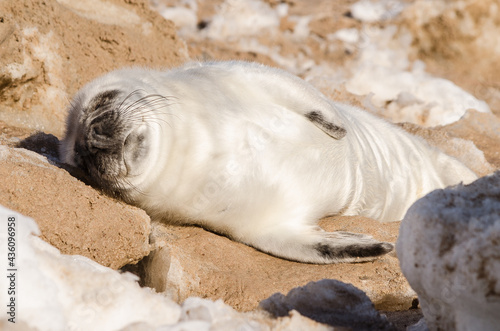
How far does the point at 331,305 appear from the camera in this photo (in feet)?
7.14

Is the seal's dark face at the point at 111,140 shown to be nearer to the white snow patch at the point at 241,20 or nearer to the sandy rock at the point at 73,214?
the sandy rock at the point at 73,214

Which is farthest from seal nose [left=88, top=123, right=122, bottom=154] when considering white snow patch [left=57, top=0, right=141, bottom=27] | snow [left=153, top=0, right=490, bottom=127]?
snow [left=153, top=0, right=490, bottom=127]

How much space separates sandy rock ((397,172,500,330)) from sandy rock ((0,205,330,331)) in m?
0.36

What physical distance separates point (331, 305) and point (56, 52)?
3164mm

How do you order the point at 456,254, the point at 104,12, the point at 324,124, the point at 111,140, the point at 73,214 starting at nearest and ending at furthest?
the point at 456,254
the point at 73,214
the point at 111,140
the point at 324,124
the point at 104,12

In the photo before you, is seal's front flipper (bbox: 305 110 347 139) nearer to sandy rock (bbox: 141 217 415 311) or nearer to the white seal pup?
the white seal pup

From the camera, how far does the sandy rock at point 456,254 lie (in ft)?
5.35

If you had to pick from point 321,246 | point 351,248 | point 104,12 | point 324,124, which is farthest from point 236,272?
point 104,12

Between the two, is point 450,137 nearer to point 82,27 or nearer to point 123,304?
point 82,27

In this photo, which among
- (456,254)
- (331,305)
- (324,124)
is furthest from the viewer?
(324,124)

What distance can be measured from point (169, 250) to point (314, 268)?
0.75 metres

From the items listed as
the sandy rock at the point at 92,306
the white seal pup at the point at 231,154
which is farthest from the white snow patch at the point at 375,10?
the sandy rock at the point at 92,306

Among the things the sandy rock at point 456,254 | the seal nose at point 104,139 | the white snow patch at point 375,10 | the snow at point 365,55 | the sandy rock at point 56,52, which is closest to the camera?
the sandy rock at point 456,254

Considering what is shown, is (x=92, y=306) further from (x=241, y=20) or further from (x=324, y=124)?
(x=241, y=20)
